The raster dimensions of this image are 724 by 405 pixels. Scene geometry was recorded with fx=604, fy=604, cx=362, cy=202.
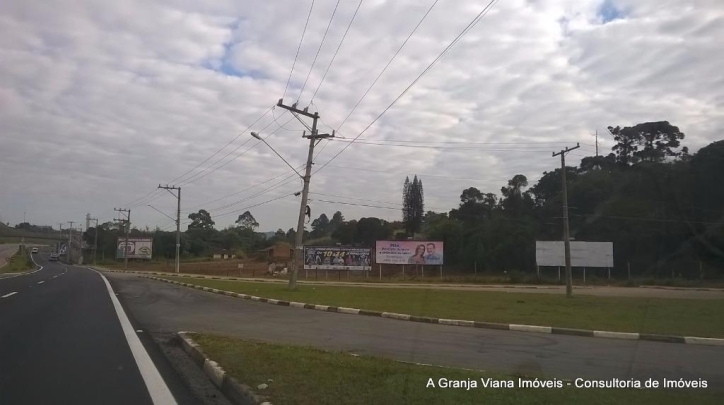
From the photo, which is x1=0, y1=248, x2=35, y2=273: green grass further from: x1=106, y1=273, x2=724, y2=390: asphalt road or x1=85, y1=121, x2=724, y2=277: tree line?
x1=106, y1=273, x2=724, y2=390: asphalt road

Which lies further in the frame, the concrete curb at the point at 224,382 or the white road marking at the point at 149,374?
the white road marking at the point at 149,374

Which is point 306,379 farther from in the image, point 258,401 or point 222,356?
point 222,356

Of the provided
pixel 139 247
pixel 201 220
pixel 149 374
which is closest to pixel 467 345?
pixel 149 374

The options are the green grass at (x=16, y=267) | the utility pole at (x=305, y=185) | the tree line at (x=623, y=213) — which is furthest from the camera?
the green grass at (x=16, y=267)

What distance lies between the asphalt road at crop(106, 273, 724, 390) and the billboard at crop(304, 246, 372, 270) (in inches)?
1514

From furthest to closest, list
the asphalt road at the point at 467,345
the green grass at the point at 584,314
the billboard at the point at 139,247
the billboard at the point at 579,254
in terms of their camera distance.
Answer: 1. the billboard at the point at 139,247
2. the billboard at the point at 579,254
3. the green grass at the point at 584,314
4. the asphalt road at the point at 467,345

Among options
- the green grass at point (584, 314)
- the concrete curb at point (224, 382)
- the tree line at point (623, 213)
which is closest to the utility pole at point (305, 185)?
the green grass at point (584, 314)

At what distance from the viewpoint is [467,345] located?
41.3 feet

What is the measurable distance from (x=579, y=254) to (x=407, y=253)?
56.6 ft

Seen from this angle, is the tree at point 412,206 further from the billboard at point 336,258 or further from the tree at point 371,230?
the billboard at point 336,258

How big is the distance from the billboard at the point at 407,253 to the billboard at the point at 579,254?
10.0 metres

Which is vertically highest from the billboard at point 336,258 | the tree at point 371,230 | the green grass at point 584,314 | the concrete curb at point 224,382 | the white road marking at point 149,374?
the tree at point 371,230

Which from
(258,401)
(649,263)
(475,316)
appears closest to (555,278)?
(649,263)

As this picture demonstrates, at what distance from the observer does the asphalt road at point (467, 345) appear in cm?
991
